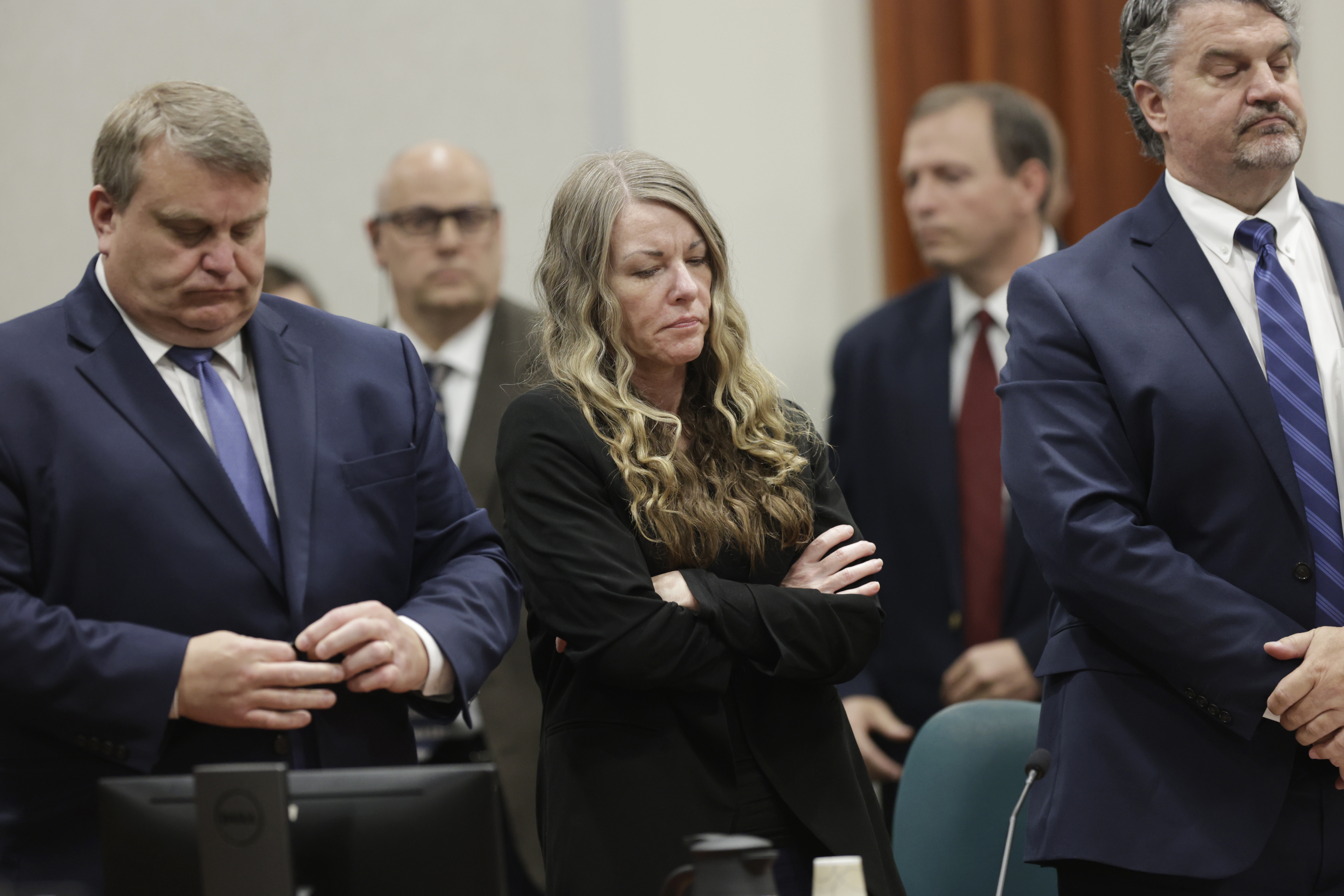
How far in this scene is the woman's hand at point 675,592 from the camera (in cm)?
218

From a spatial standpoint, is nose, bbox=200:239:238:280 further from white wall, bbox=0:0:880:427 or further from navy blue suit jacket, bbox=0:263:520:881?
white wall, bbox=0:0:880:427

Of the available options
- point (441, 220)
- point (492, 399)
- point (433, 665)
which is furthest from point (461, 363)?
point (433, 665)

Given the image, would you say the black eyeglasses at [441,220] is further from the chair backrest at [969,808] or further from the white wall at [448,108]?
the chair backrest at [969,808]

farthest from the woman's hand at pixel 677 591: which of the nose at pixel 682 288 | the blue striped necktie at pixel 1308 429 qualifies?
the blue striped necktie at pixel 1308 429

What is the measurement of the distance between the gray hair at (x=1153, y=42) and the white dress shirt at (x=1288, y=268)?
156 millimetres

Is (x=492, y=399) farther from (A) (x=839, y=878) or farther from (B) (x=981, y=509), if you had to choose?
(A) (x=839, y=878)

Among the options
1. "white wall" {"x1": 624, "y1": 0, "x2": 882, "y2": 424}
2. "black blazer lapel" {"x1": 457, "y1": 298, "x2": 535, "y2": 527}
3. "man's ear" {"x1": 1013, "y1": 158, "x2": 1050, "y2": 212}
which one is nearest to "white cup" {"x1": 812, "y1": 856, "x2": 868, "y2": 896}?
"black blazer lapel" {"x1": 457, "y1": 298, "x2": 535, "y2": 527}

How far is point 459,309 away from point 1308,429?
7.29 feet

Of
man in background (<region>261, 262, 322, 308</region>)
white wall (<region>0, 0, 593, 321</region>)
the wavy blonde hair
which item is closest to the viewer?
the wavy blonde hair

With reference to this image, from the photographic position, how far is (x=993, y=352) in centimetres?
379

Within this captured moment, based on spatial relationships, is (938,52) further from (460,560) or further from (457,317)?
(460,560)

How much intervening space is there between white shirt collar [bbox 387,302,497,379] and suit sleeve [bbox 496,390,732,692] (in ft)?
4.99

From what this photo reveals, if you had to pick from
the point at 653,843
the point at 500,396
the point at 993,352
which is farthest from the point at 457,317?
the point at 653,843

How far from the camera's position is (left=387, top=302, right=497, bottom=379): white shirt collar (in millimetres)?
3820
